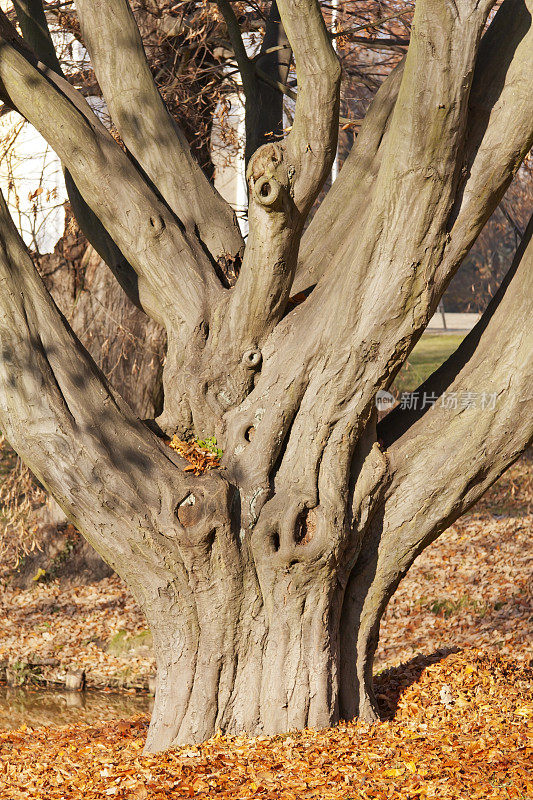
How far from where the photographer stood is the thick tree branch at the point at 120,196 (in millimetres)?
4094

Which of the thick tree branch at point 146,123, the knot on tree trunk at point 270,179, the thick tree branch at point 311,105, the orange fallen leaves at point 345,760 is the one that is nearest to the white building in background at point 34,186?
the thick tree branch at point 146,123

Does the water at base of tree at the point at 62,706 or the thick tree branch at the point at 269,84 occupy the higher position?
the thick tree branch at the point at 269,84

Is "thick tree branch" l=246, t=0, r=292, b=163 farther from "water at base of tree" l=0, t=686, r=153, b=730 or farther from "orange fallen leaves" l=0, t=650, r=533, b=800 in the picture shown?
"water at base of tree" l=0, t=686, r=153, b=730

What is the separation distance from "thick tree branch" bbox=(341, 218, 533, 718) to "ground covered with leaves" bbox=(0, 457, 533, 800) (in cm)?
47

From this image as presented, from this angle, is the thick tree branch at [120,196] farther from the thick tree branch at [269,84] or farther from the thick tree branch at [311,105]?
the thick tree branch at [269,84]

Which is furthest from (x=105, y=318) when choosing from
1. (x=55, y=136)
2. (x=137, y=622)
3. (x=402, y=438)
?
(x=402, y=438)

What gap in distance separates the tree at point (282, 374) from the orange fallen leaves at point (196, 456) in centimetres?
5

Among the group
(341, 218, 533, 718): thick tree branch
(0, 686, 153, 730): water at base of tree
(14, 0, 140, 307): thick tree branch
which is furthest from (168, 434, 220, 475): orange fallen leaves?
(0, 686, 153, 730): water at base of tree

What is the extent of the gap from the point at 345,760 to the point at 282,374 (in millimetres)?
1863

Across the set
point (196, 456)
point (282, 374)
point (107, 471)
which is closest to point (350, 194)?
point (282, 374)

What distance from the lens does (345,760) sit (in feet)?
12.1

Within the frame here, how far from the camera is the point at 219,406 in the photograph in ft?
13.4

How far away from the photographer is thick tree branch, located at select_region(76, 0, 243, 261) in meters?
4.23

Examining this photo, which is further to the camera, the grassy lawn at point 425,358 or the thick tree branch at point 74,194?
the grassy lawn at point 425,358
